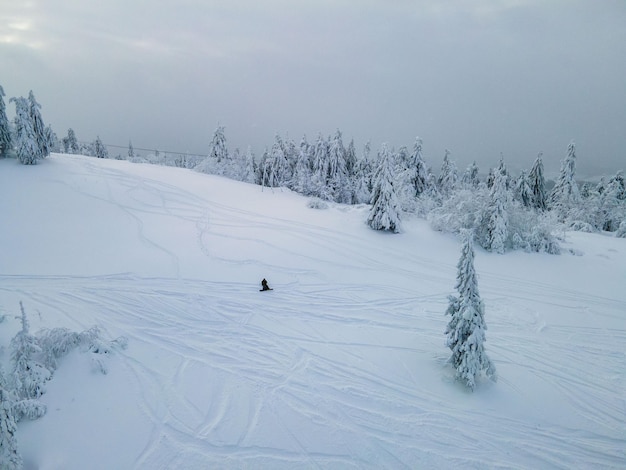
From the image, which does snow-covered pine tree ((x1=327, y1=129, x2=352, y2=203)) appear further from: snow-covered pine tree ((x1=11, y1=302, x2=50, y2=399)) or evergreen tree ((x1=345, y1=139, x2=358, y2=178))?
snow-covered pine tree ((x1=11, y1=302, x2=50, y2=399))

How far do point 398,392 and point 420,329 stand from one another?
12.4 ft

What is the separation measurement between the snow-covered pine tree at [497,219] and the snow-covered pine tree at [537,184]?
90.0ft

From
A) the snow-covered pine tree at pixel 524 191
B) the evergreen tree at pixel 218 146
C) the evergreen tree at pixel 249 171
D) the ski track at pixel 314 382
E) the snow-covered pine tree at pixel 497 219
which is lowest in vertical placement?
the ski track at pixel 314 382

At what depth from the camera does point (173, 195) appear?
2731 centimetres

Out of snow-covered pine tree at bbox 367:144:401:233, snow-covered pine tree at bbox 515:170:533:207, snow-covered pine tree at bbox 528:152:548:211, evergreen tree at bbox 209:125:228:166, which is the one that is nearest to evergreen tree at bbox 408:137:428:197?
snow-covered pine tree at bbox 515:170:533:207

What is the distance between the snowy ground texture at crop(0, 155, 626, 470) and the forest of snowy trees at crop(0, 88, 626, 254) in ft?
6.49

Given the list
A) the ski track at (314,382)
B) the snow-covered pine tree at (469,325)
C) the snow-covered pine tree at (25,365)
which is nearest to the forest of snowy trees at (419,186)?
the ski track at (314,382)

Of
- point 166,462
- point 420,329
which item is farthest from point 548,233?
point 166,462

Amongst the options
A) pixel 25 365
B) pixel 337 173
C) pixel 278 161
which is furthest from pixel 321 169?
pixel 25 365

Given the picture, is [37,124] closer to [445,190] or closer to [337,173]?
[337,173]

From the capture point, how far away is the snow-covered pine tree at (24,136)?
1006 inches

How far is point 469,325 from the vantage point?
328 inches

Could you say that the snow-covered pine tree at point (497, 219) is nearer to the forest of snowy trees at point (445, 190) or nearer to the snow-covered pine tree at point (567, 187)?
the forest of snowy trees at point (445, 190)

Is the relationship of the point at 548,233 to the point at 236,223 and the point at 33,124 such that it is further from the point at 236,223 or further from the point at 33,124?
the point at 33,124
